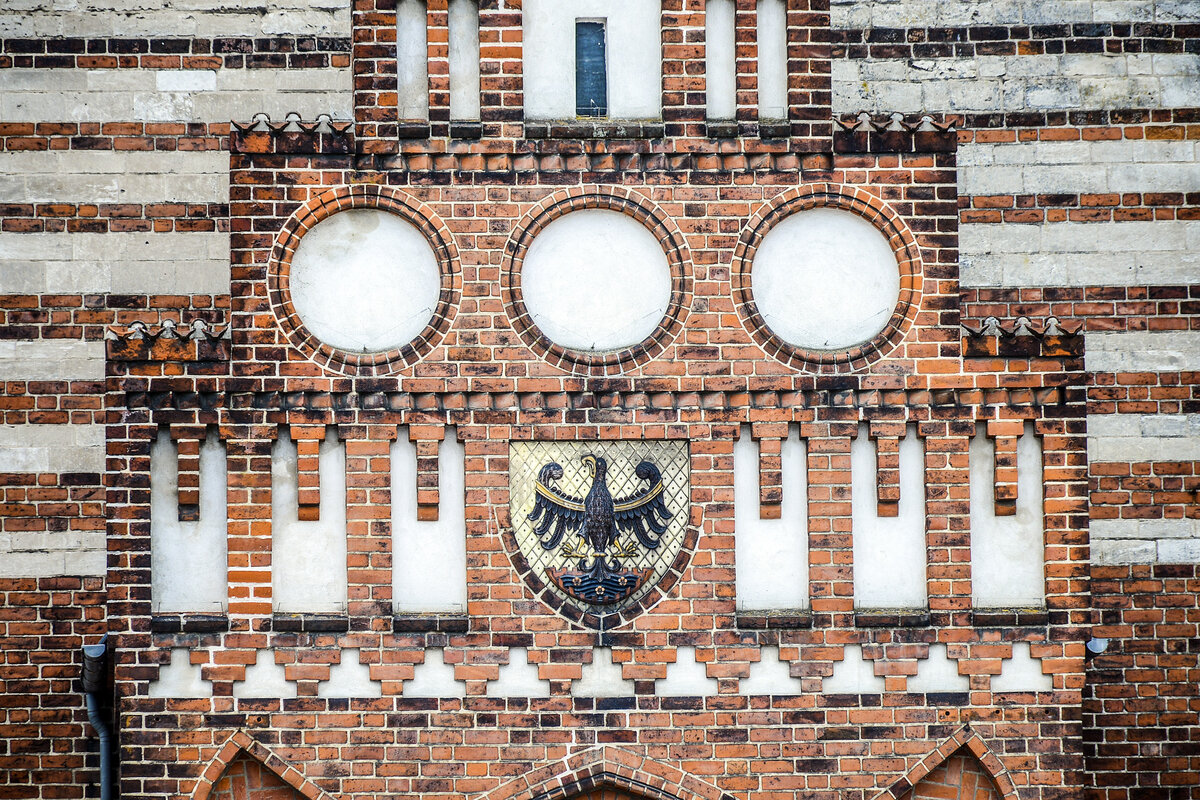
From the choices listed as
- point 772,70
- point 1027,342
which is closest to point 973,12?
point 772,70

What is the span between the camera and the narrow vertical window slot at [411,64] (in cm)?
657

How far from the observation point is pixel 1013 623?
642 centimetres

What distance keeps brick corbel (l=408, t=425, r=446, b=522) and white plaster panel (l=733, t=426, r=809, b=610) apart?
1.62m

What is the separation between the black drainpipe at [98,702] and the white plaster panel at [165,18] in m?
3.83

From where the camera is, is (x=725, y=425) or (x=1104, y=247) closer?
Answer: (x=725, y=425)

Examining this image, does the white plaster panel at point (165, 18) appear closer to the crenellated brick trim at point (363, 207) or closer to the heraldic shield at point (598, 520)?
the crenellated brick trim at point (363, 207)

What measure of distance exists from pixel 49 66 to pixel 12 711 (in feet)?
13.4

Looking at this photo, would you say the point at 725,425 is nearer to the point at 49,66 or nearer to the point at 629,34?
the point at 629,34

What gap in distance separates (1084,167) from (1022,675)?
11.1ft

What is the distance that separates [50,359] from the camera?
7531 mm

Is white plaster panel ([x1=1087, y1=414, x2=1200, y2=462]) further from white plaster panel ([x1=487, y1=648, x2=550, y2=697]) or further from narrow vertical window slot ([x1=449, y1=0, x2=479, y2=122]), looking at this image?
narrow vertical window slot ([x1=449, y1=0, x2=479, y2=122])

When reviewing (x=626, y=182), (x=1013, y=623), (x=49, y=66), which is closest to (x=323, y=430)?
(x=626, y=182)

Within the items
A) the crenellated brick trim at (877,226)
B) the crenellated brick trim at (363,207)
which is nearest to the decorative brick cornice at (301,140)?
the crenellated brick trim at (363,207)

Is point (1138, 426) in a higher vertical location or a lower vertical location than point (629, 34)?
lower
